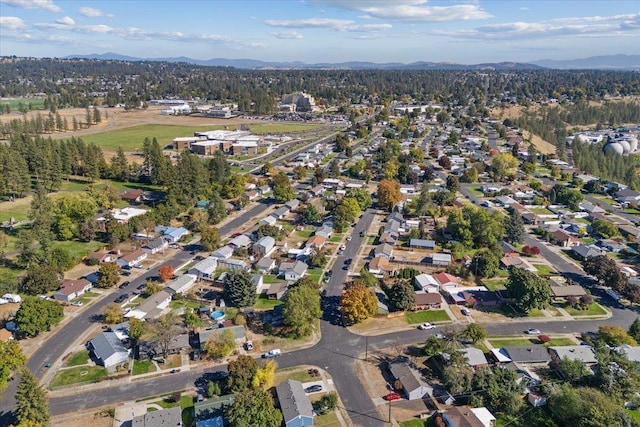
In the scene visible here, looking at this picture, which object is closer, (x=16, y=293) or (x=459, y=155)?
(x=16, y=293)

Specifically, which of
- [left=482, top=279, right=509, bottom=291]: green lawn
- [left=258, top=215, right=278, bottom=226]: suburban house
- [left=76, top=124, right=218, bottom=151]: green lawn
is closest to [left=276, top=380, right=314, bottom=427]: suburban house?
[left=482, top=279, right=509, bottom=291]: green lawn

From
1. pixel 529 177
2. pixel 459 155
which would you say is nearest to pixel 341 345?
pixel 529 177

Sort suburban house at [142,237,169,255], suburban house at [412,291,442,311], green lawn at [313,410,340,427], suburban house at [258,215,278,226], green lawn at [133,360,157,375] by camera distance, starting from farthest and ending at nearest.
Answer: suburban house at [258,215,278,226], suburban house at [142,237,169,255], suburban house at [412,291,442,311], green lawn at [133,360,157,375], green lawn at [313,410,340,427]

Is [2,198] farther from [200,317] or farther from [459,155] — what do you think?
[459,155]

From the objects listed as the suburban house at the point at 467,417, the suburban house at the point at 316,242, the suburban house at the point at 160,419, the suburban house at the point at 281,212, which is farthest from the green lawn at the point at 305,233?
the suburban house at the point at 467,417

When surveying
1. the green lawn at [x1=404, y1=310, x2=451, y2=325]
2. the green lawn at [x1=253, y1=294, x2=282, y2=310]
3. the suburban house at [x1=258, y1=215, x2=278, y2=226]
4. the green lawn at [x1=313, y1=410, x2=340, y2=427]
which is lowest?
the green lawn at [x1=313, y1=410, x2=340, y2=427]

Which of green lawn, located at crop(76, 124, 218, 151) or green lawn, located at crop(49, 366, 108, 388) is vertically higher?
green lawn, located at crop(76, 124, 218, 151)

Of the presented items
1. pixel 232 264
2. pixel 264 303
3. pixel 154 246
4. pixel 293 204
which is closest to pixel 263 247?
pixel 232 264

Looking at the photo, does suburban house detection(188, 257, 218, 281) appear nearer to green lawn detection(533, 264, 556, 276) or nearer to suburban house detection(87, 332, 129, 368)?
suburban house detection(87, 332, 129, 368)
